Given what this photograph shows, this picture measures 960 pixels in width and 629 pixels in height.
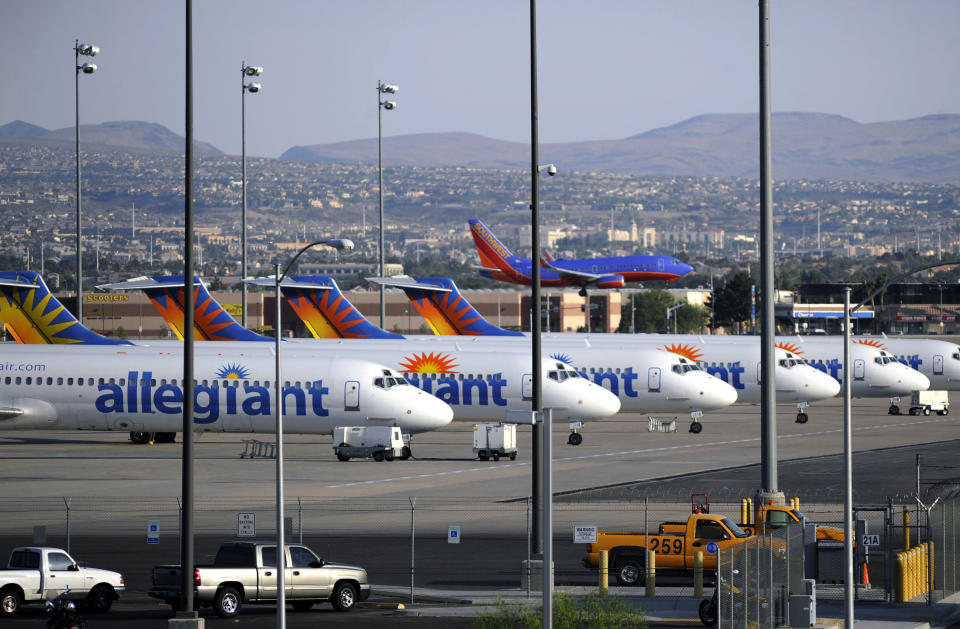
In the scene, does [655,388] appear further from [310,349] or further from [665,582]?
[665,582]

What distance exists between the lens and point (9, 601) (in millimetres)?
27969

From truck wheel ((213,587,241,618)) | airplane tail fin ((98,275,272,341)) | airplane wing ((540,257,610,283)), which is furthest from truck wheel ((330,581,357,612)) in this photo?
airplane wing ((540,257,610,283))

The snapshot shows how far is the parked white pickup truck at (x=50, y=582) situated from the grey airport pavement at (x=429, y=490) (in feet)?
1.54

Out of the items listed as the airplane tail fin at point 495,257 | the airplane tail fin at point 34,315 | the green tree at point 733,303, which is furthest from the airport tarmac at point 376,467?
the green tree at point 733,303

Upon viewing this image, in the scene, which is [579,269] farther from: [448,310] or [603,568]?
[603,568]

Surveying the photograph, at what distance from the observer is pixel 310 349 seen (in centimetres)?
6212

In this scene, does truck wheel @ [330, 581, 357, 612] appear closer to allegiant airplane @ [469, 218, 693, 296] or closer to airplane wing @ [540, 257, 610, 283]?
allegiant airplane @ [469, 218, 693, 296]

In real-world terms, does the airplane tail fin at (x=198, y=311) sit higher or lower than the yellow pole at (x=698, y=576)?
higher

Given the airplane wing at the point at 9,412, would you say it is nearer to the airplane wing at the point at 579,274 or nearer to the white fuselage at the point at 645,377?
the white fuselage at the point at 645,377

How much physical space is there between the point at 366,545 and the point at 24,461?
81.2 feet

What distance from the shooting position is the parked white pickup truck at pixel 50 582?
2802 centimetres

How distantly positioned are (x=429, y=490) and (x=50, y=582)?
64.5 ft

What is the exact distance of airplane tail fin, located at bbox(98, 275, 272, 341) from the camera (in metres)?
69.9

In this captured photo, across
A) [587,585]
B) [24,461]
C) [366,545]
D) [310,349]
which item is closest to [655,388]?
[310,349]
